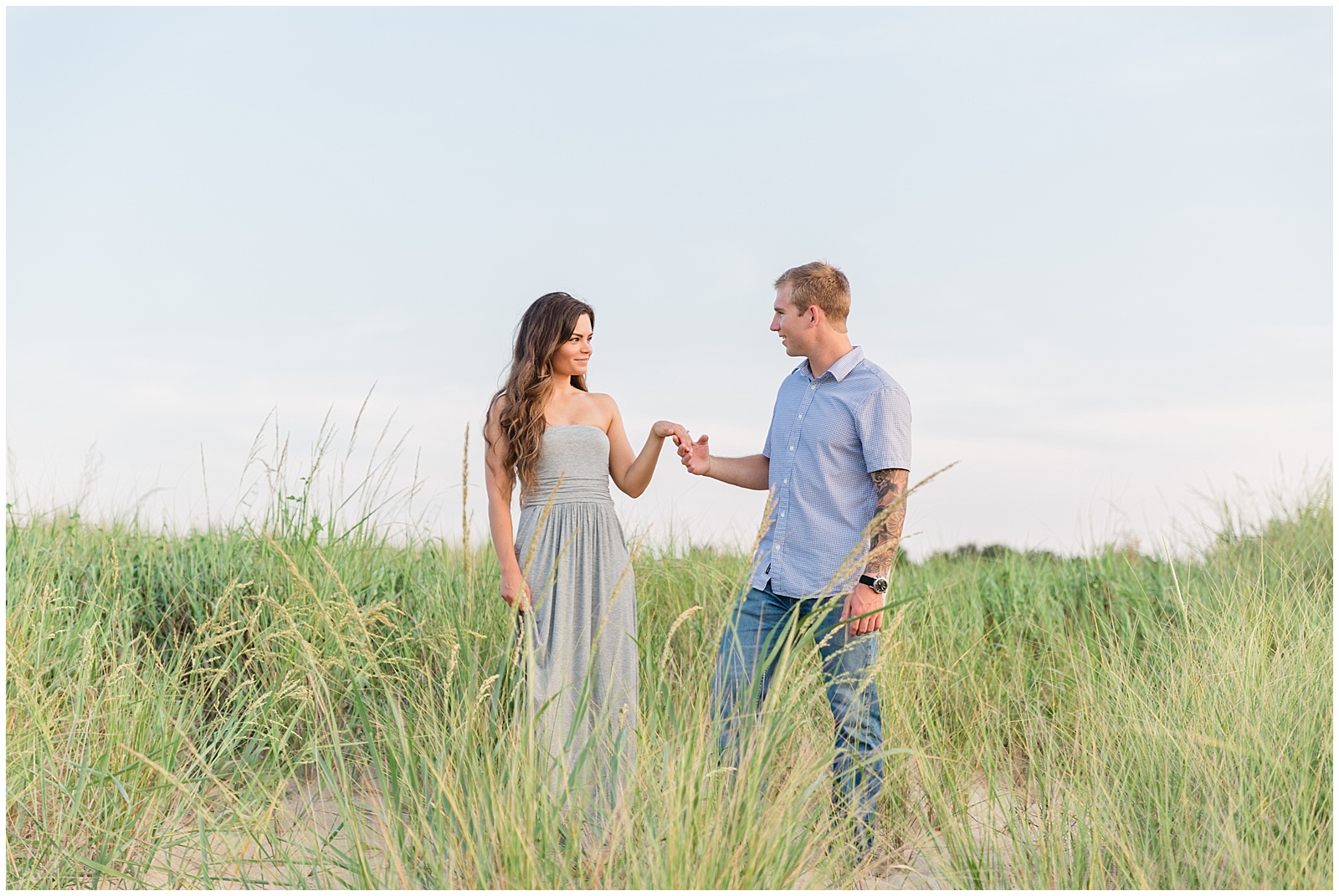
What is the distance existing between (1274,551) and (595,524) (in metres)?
4.88

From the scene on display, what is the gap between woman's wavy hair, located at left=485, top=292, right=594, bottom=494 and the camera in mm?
3928

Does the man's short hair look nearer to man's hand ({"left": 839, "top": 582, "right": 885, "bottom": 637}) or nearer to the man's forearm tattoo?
the man's forearm tattoo

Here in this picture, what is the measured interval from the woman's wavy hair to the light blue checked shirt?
3.07ft

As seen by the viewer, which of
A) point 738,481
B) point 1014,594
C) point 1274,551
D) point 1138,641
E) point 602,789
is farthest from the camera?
point 1274,551

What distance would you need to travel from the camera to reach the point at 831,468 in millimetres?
3729

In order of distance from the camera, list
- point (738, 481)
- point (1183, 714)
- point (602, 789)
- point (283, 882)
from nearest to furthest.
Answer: point (602, 789) < point (283, 882) < point (1183, 714) < point (738, 481)

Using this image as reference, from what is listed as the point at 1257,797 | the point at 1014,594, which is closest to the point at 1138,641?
the point at 1014,594

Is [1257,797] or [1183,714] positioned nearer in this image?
[1257,797]

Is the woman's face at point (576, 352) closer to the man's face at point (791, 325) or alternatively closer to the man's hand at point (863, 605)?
the man's face at point (791, 325)

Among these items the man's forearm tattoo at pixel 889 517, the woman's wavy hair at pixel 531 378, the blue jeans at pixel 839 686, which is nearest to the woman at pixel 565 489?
the woman's wavy hair at pixel 531 378

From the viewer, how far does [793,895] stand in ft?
8.21

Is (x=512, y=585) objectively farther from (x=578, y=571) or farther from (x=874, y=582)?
(x=874, y=582)

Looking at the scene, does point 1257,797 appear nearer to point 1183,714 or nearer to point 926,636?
point 1183,714

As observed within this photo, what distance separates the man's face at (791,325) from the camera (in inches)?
151
